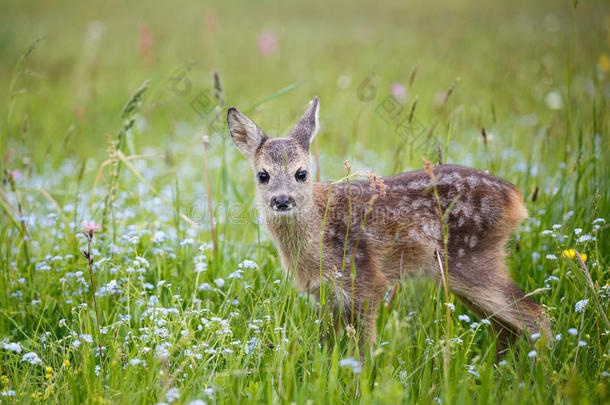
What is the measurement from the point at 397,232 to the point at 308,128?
4.04 ft

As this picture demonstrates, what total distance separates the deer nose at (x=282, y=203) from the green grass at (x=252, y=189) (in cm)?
49

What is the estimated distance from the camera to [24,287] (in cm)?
392

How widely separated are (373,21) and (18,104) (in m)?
10.1

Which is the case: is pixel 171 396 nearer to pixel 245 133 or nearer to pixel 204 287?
pixel 204 287

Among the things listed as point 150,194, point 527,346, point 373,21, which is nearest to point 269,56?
point 373,21

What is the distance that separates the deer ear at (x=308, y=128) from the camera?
454 cm

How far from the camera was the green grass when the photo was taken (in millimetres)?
2990

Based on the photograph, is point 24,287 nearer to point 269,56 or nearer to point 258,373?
point 258,373

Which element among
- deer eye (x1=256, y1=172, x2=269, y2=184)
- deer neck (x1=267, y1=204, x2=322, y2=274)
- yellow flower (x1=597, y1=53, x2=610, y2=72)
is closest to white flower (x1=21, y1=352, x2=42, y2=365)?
deer neck (x1=267, y1=204, x2=322, y2=274)

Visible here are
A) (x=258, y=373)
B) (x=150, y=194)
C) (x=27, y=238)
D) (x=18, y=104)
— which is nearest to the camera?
(x=258, y=373)

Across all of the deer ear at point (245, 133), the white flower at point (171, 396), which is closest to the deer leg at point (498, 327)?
the deer ear at point (245, 133)

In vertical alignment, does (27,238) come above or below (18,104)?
below

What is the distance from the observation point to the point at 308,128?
14.9 ft

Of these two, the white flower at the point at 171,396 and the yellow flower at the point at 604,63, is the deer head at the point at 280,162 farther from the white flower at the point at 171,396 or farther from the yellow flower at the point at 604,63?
the yellow flower at the point at 604,63
